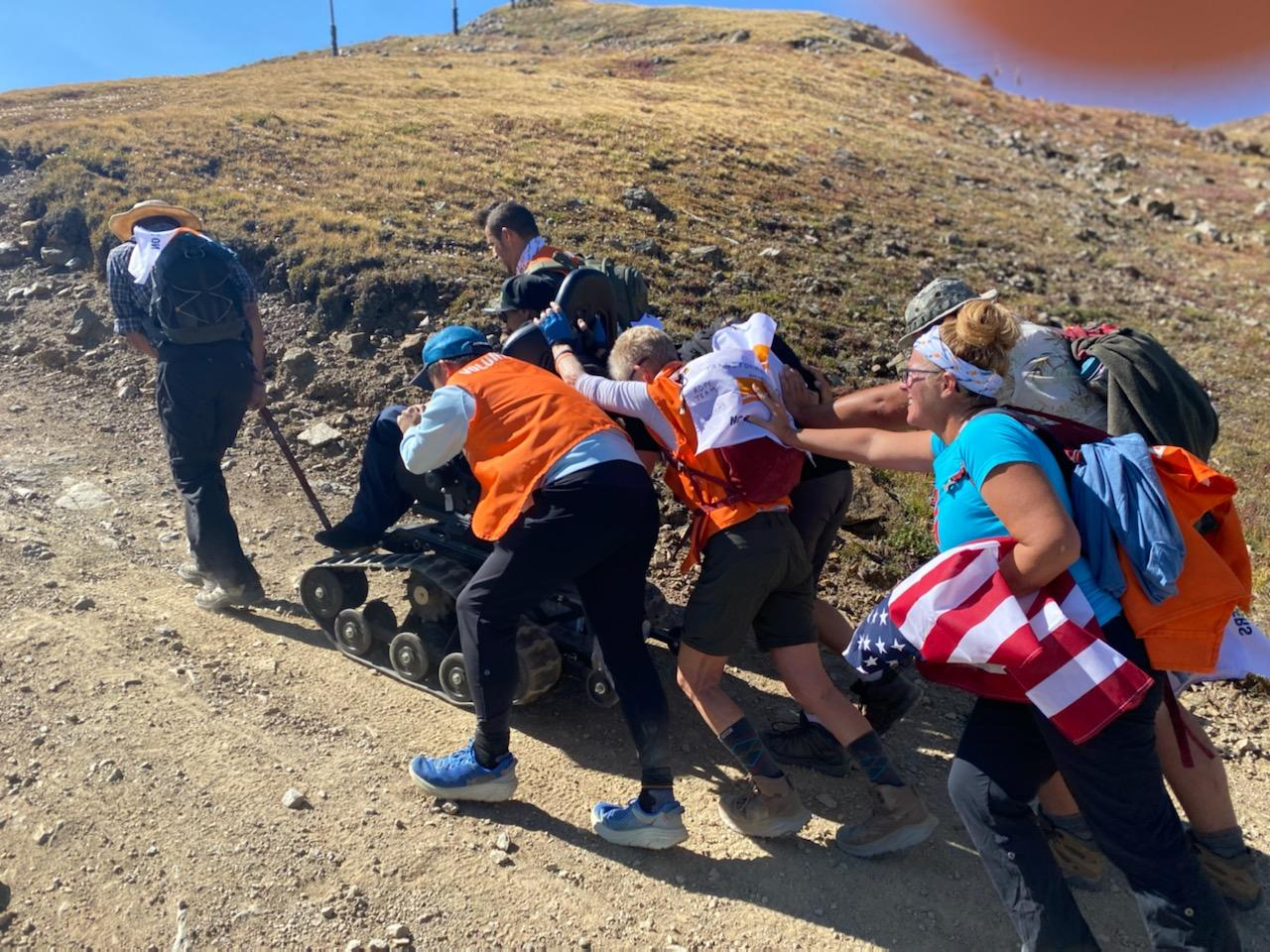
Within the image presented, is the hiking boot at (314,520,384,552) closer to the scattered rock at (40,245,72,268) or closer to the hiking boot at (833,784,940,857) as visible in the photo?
the hiking boot at (833,784,940,857)

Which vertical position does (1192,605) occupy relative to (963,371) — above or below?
below

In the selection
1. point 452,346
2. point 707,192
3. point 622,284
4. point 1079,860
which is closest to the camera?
point 1079,860

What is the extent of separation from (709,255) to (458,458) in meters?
8.67

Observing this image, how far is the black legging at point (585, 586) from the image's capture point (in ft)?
10.6

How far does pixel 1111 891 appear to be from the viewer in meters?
3.33

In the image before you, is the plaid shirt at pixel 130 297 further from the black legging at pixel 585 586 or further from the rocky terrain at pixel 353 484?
the black legging at pixel 585 586

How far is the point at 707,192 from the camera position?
1678 centimetres

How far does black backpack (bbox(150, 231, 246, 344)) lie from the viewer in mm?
5055

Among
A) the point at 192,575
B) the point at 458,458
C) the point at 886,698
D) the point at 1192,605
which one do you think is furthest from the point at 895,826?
the point at 192,575

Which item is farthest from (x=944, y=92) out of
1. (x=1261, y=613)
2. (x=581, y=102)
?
(x=1261, y=613)

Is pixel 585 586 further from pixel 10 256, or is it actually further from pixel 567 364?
pixel 10 256

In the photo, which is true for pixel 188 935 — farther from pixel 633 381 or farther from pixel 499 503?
pixel 633 381

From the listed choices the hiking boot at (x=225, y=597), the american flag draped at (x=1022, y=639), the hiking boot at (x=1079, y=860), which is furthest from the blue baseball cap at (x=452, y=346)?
the hiking boot at (x=1079, y=860)

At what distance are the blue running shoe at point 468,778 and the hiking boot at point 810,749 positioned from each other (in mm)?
1209
